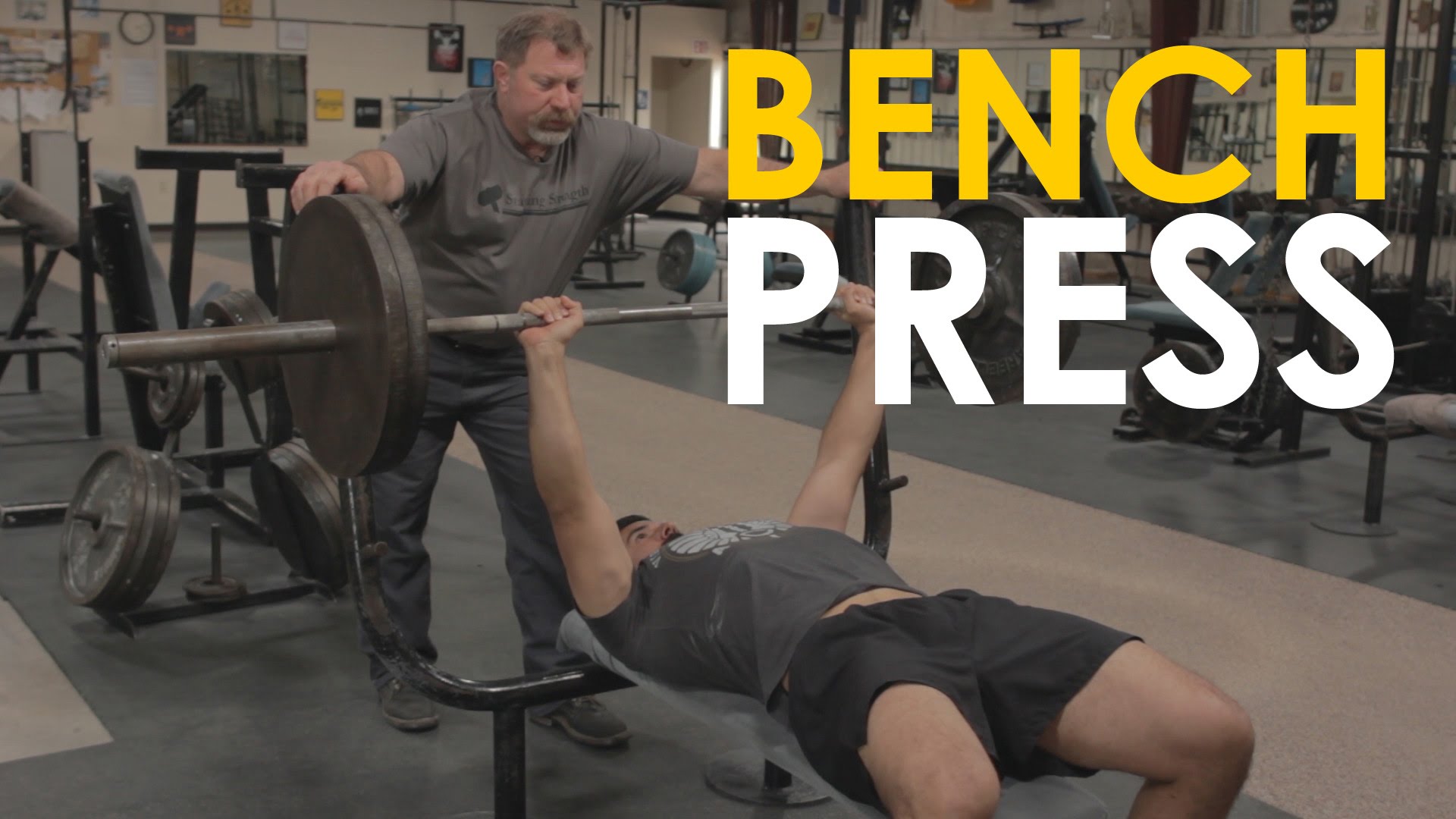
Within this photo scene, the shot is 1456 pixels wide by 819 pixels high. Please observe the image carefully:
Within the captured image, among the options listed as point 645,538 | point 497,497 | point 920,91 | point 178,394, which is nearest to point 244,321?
point 178,394

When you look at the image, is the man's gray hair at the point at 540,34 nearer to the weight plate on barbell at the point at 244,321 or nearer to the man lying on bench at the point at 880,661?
the man lying on bench at the point at 880,661

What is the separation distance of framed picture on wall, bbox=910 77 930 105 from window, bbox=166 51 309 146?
497cm

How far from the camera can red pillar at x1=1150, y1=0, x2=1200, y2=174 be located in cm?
920

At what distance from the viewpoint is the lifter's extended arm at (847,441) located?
2188mm

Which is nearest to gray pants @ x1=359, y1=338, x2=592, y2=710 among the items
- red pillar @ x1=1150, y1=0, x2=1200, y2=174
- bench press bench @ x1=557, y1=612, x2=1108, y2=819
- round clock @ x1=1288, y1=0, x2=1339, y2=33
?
bench press bench @ x1=557, y1=612, x2=1108, y2=819

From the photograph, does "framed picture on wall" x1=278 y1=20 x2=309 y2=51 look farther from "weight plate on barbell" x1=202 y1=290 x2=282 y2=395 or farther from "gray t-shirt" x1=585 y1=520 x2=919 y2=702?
"gray t-shirt" x1=585 y1=520 x2=919 y2=702

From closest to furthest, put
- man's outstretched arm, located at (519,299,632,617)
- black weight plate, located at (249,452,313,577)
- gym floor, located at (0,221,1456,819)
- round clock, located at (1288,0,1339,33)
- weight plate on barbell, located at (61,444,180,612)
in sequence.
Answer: man's outstretched arm, located at (519,299,632,617), gym floor, located at (0,221,1456,819), weight plate on barbell, located at (61,444,180,612), black weight plate, located at (249,452,313,577), round clock, located at (1288,0,1339,33)

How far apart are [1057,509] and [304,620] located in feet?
7.09

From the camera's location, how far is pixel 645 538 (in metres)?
2.17

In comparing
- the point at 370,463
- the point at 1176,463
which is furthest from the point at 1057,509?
the point at 370,463

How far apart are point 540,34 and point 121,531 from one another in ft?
4.84

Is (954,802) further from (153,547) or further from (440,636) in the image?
(153,547)

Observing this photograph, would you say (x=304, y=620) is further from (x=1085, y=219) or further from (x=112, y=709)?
(x=1085, y=219)

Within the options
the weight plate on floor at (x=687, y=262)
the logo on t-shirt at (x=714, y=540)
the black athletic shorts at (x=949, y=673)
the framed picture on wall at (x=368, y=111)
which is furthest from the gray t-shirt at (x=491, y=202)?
the framed picture on wall at (x=368, y=111)
